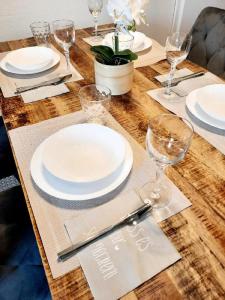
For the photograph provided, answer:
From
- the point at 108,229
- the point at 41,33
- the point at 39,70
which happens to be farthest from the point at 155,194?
the point at 41,33

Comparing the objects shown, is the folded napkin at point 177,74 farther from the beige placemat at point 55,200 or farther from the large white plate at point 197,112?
the beige placemat at point 55,200

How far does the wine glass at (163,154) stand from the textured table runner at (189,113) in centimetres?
12

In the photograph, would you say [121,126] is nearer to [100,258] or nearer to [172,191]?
[172,191]

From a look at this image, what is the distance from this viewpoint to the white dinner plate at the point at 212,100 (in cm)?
76

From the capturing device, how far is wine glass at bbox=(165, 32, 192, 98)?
91cm

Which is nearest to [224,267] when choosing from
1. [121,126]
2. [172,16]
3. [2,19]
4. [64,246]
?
[64,246]

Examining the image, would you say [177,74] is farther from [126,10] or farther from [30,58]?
[30,58]

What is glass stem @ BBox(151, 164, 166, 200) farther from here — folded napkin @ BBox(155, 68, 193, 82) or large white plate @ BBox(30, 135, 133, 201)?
folded napkin @ BBox(155, 68, 193, 82)

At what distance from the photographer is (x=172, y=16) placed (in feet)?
7.77

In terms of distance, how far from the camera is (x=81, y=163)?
62 centimetres

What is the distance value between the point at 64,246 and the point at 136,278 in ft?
0.47

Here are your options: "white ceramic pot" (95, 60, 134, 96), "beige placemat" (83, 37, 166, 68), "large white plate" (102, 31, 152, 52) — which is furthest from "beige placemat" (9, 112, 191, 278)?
"large white plate" (102, 31, 152, 52)

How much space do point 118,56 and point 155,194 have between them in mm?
500

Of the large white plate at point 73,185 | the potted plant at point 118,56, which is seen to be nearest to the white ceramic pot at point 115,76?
the potted plant at point 118,56
